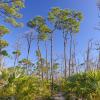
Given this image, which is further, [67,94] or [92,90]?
[67,94]

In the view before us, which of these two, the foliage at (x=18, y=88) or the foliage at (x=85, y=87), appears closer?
the foliage at (x=18, y=88)

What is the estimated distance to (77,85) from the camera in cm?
1653

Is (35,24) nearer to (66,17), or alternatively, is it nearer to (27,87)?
(66,17)

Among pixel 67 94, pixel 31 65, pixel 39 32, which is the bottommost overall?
pixel 67 94

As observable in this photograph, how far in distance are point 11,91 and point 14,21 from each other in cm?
534

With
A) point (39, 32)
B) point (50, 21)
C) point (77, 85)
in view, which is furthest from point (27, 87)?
point (39, 32)

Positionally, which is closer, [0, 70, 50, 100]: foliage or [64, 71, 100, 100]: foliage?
[0, 70, 50, 100]: foliage

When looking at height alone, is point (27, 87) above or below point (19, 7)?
below

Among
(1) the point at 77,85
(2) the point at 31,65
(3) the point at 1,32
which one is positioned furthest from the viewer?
(2) the point at 31,65

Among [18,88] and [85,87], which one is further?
[85,87]

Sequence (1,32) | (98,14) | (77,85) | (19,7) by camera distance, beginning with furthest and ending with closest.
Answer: (1,32), (98,14), (19,7), (77,85)

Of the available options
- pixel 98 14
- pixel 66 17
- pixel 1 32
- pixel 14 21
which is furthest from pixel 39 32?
pixel 14 21

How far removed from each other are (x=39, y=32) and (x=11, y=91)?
22.0 meters

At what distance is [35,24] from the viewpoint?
3481cm
